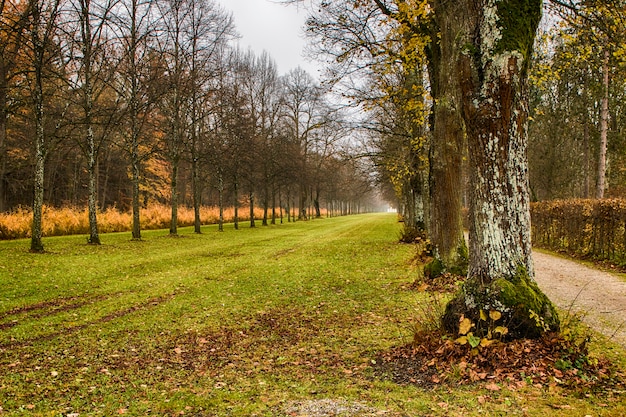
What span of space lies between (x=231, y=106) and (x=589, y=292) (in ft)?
74.0

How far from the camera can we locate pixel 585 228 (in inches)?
507

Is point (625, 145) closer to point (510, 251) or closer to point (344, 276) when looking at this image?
point (344, 276)

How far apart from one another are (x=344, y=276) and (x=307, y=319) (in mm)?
3879

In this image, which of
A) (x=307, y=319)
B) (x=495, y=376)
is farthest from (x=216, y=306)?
(x=495, y=376)

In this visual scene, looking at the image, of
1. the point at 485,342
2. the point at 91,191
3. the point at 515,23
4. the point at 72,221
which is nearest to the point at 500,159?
the point at 515,23

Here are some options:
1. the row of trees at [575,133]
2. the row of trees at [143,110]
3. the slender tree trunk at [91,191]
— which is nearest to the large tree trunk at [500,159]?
the row of trees at [143,110]

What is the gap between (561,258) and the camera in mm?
13234

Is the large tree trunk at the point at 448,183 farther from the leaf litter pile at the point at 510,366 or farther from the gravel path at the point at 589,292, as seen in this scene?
the leaf litter pile at the point at 510,366

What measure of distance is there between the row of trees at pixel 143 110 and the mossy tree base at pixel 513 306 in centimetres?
861

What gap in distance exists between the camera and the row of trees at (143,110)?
44.3 feet

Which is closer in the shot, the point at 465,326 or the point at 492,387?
the point at 492,387

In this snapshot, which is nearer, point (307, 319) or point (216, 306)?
point (307, 319)

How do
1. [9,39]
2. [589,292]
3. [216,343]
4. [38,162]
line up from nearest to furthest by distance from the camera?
[216,343] → [589,292] → [9,39] → [38,162]

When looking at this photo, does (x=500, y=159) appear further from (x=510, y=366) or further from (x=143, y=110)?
(x=143, y=110)
